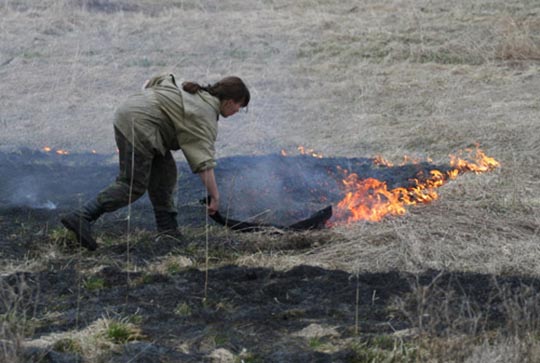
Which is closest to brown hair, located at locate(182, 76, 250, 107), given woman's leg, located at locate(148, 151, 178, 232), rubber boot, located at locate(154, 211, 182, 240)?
woman's leg, located at locate(148, 151, 178, 232)

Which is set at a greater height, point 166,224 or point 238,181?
point 166,224

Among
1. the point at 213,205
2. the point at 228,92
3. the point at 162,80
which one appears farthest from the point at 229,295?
the point at 162,80

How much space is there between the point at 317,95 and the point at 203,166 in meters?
7.24

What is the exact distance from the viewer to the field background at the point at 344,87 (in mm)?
7012

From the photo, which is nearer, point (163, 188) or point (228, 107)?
point (228, 107)

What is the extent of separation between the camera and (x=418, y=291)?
4074 mm

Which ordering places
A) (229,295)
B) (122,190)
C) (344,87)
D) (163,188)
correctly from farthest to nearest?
(344,87), (163,188), (122,190), (229,295)

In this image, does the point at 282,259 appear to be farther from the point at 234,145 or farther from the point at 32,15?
the point at 32,15

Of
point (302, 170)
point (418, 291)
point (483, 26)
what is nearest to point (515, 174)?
point (302, 170)

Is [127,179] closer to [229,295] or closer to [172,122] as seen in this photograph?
[172,122]

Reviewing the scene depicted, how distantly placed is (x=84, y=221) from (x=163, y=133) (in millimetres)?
878

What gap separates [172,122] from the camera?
6.75m

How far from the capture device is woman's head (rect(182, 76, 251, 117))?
21.8 ft

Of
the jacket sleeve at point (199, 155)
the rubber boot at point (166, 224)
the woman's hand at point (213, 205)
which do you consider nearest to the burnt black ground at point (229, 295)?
the rubber boot at point (166, 224)
